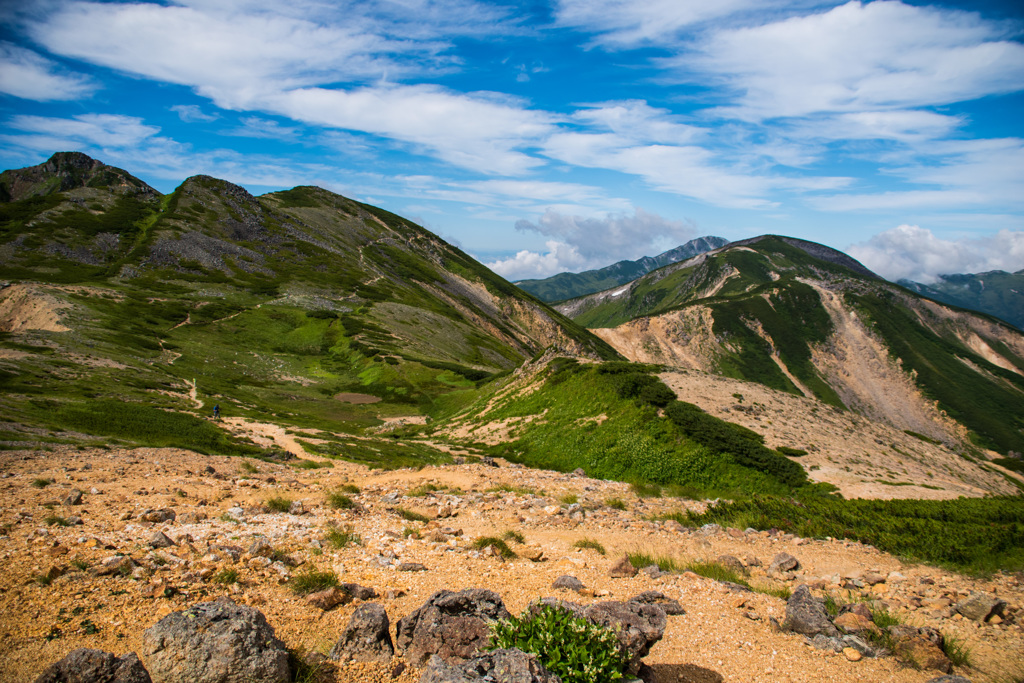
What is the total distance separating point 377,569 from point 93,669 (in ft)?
18.9

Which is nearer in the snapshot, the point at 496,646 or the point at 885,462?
the point at 496,646

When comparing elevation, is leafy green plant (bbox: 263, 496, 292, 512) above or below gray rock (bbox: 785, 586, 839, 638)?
below

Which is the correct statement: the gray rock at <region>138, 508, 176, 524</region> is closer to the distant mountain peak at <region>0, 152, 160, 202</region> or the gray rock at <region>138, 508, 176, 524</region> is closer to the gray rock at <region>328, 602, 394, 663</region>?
the gray rock at <region>328, 602, 394, 663</region>

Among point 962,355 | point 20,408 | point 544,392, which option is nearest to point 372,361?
point 544,392

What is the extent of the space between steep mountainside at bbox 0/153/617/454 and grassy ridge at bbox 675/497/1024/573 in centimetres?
3024

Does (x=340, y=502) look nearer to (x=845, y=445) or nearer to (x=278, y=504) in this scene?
(x=278, y=504)

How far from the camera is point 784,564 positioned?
12.5 metres

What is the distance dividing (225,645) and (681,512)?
51.7 feet

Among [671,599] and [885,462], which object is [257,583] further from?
[885,462]

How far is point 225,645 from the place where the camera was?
6.35 metres

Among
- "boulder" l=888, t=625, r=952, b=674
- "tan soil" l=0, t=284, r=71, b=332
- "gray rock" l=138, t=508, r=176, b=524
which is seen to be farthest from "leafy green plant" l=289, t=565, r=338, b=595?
"tan soil" l=0, t=284, r=71, b=332

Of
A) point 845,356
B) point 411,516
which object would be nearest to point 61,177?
point 411,516

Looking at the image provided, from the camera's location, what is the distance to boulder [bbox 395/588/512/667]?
7.58 metres

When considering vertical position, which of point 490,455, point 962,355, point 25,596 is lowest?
point 490,455
